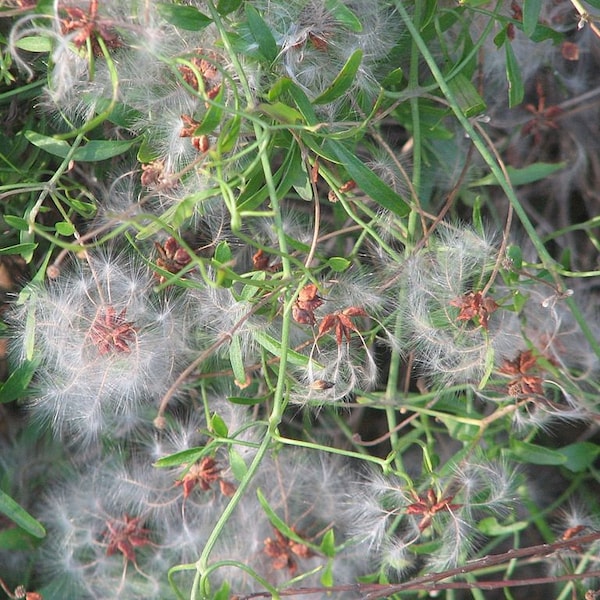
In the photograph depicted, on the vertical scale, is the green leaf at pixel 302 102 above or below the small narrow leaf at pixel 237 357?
above

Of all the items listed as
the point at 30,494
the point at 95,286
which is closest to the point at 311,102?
the point at 95,286

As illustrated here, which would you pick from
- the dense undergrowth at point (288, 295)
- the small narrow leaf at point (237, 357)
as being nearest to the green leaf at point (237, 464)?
the dense undergrowth at point (288, 295)

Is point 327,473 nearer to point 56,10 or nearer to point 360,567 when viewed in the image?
point 360,567

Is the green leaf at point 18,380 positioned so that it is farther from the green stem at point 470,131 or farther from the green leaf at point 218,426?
the green stem at point 470,131

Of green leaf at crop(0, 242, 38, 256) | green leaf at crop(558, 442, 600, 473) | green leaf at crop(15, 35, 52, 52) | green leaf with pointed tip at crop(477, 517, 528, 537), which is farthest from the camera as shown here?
green leaf at crop(558, 442, 600, 473)

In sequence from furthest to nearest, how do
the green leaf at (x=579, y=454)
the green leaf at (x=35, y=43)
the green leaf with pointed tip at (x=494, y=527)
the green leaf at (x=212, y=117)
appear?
the green leaf at (x=579, y=454), the green leaf with pointed tip at (x=494, y=527), the green leaf at (x=35, y=43), the green leaf at (x=212, y=117)

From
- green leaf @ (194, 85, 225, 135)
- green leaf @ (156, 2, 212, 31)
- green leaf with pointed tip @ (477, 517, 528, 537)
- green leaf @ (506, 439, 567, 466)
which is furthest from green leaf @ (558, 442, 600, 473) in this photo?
green leaf @ (156, 2, 212, 31)

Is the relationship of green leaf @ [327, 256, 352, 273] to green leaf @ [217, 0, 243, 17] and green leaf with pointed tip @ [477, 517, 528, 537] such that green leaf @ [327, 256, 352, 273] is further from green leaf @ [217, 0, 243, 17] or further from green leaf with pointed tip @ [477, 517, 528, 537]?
green leaf with pointed tip @ [477, 517, 528, 537]
